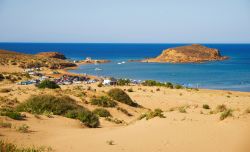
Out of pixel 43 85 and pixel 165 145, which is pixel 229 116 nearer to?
pixel 165 145

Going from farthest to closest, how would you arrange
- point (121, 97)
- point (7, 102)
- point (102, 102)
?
1. point (121, 97)
2. point (102, 102)
3. point (7, 102)

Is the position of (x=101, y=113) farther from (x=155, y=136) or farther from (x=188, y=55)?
(x=188, y=55)

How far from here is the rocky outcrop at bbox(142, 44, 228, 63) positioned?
131 meters

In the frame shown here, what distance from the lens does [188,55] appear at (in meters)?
135

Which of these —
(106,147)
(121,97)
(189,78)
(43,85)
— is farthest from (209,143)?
(189,78)

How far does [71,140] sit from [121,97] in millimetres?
20014

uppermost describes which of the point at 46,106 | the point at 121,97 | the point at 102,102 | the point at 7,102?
the point at 46,106

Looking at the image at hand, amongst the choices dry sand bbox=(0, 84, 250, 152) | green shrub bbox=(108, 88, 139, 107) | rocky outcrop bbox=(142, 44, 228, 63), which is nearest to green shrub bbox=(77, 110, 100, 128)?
dry sand bbox=(0, 84, 250, 152)

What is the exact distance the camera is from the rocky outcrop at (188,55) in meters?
131

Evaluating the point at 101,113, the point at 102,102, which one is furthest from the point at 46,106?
the point at 102,102

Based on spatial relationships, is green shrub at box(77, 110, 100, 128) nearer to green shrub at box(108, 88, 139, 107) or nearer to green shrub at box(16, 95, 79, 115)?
green shrub at box(16, 95, 79, 115)

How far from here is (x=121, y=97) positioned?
33.9 metres

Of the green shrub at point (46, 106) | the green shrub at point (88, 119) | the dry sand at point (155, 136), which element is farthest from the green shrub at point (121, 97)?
the dry sand at point (155, 136)

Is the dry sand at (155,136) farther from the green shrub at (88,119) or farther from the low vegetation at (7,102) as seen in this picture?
the low vegetation at (7,102)
